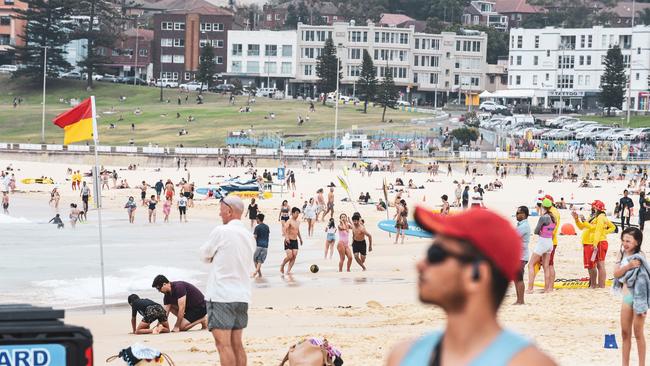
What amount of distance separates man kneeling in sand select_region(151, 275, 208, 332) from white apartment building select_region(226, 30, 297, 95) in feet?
343

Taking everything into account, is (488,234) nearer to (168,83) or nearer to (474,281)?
(474,281)

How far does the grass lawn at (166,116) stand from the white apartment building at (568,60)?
2090 cm

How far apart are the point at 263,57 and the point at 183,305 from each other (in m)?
107

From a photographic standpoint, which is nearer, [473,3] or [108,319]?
[108,319]

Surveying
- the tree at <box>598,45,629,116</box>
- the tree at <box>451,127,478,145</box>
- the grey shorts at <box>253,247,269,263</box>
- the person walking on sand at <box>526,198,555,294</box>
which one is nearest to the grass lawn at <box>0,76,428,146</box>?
the tree at <box>451,127,478,145</box>

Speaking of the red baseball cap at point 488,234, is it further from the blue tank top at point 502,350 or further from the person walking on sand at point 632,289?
the person walking on sand at point 632,289

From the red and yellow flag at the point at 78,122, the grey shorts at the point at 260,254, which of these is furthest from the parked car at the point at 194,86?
the red and yellow flag at the point at 78,122

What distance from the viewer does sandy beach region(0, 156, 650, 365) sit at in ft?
44.4

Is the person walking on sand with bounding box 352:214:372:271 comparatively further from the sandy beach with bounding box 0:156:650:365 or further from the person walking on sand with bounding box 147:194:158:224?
the person walking on sand with bounding box 147:194:158:224

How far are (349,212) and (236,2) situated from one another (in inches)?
4545

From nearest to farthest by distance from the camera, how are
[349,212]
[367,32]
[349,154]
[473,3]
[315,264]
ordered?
[315,264]
[349,212]
[349,154]
[367,32]
[473,3]

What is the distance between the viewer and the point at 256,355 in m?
12.7

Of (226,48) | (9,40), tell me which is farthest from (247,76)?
(9,40)

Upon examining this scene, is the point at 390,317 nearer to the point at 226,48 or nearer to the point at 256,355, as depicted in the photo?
the point at 256,355
